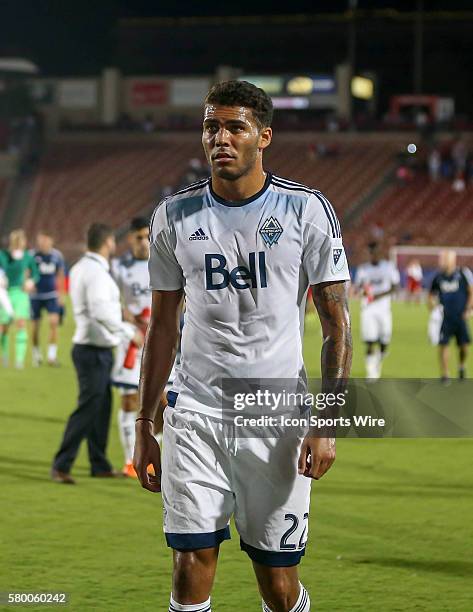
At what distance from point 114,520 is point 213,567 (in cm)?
414

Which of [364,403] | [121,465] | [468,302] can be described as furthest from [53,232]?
[364,403]

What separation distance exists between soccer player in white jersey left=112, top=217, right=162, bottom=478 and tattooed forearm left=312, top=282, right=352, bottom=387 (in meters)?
5.55

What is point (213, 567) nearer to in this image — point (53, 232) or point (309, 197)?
point (309, 197)

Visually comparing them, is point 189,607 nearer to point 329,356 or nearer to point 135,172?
point 329,356

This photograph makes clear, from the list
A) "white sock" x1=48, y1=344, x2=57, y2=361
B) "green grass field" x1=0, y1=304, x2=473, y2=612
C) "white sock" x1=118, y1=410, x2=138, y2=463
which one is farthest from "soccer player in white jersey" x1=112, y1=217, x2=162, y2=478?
"white sock" x1=48, y1=344, x2=57, y2=361

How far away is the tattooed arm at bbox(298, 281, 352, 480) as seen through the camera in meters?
4.07

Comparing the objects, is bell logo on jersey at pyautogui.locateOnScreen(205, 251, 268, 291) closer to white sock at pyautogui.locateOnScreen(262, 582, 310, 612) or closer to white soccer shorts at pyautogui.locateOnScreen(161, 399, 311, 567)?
white soccer shorts at pyautogui.locateOnScreen(161, 399, 311, 567)

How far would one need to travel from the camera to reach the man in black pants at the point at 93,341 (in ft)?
30.7

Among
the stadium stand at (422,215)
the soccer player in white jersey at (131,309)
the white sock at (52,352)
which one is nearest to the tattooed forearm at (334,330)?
the soccer player in white jersey at (131,309)

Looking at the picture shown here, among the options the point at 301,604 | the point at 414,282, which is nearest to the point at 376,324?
the point at 301,604

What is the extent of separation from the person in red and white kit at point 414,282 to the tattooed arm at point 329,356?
35.7 m

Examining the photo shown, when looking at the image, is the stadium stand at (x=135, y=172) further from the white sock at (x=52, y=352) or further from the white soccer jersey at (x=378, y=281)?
the white soccer jersey at (x=378, y=281)

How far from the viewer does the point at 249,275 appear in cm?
420

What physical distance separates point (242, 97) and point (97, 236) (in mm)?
5550
